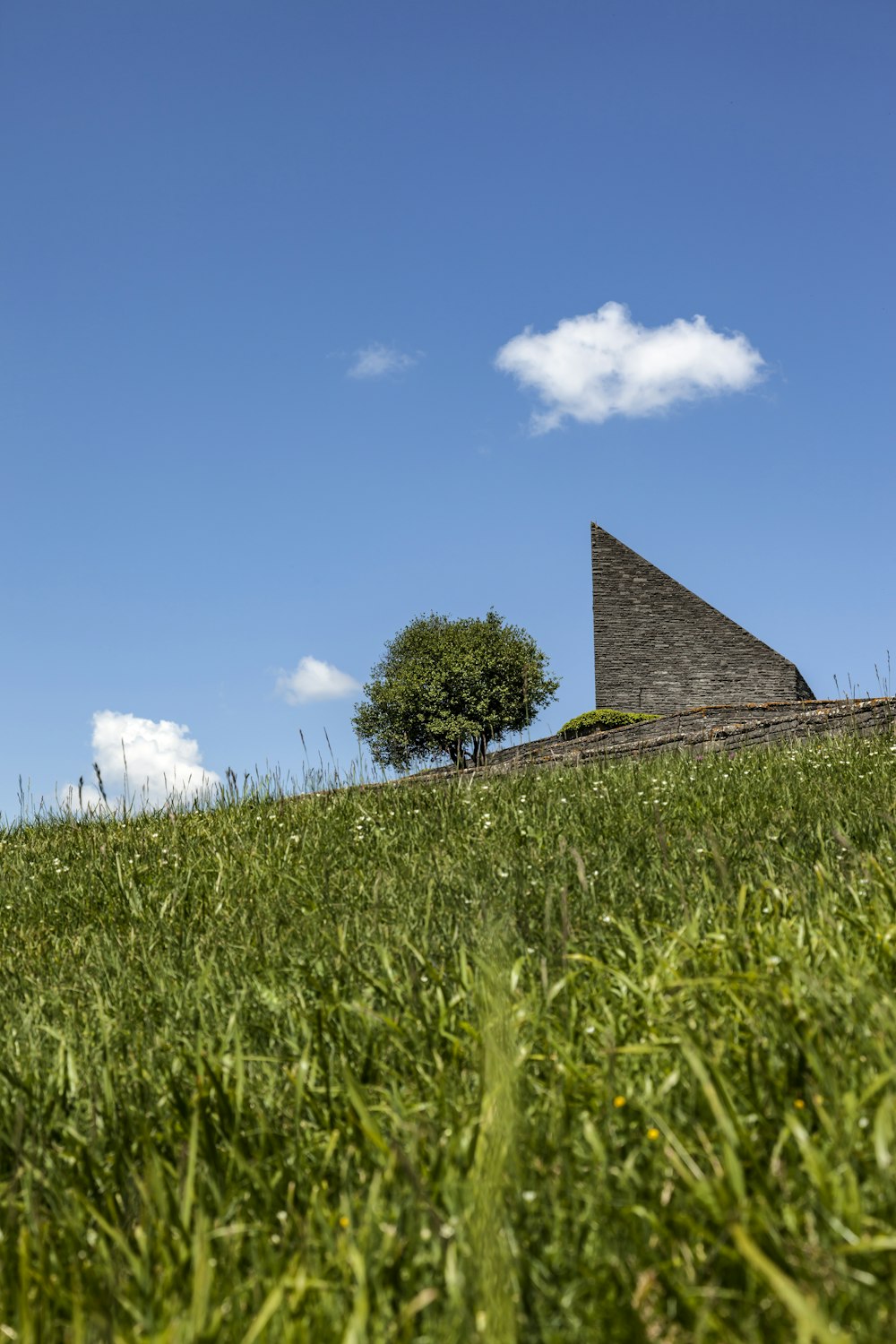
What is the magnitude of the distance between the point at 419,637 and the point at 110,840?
4174cm

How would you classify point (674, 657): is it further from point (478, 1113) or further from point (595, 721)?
point (478, 1113)

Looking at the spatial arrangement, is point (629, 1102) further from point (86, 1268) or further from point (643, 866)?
point (643, 866)

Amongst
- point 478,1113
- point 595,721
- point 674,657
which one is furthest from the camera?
point 674,657

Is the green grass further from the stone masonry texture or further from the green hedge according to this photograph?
the stone masonry texture

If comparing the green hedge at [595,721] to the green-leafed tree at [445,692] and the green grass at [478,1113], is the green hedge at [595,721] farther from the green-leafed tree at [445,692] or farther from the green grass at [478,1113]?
the green grass at [478,1113]

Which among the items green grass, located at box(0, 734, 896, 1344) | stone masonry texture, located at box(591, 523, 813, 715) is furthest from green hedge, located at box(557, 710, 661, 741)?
green grass, located at box(0, 734, 896, 1344)

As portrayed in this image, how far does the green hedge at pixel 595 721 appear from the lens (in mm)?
33969

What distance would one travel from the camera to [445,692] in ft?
154

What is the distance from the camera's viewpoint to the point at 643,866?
4.40 metres

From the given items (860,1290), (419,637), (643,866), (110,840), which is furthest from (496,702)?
(860,1290)

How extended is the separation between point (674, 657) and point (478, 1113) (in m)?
40.6

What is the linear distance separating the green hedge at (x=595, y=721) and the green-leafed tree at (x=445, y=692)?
9.33 meters

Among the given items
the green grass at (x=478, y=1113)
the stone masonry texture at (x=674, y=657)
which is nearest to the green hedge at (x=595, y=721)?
the stone masonry texture at (x=674, y=657)

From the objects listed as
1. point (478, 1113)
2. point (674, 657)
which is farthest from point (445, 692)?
point (478, 1113)
